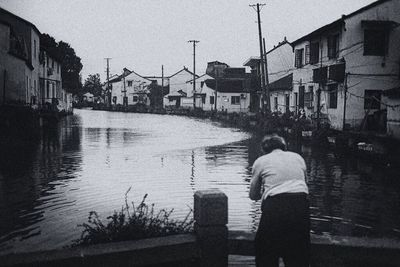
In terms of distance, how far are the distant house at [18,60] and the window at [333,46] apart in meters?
18.9

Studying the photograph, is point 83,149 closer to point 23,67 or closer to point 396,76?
point 23,67

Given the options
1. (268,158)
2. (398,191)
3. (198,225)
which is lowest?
(398,191)

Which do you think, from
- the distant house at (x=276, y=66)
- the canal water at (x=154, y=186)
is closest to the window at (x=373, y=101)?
the canal water at (x=154, y=186)

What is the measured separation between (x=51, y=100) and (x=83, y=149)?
26.7 metres

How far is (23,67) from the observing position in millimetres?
29312

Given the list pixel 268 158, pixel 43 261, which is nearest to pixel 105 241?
pixel 43 261

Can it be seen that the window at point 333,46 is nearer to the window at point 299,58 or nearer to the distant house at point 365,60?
the distant house at point 365,60

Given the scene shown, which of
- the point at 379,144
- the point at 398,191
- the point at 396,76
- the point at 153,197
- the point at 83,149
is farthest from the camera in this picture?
the point at 396,76

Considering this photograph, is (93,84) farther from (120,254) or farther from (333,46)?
(120,254)

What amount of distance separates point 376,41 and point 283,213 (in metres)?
25.2

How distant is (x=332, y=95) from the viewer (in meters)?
28.6

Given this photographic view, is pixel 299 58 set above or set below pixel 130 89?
below

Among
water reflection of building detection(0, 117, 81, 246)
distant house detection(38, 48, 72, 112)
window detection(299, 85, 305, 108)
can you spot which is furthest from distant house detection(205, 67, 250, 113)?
water reflection of building detection(0, 117, 81, 246)

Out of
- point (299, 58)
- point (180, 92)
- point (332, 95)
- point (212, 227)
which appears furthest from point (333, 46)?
point (180, 92)
